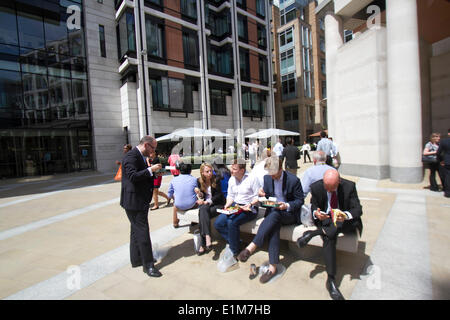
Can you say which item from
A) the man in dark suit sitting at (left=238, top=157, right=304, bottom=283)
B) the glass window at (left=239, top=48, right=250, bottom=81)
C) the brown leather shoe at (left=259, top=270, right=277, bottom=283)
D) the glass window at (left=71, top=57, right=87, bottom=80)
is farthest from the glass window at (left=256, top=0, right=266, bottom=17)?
the brown leather shoe at (left=259, top=270, right=277, bottom=283)

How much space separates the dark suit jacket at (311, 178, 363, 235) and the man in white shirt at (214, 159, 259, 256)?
2.94 feet

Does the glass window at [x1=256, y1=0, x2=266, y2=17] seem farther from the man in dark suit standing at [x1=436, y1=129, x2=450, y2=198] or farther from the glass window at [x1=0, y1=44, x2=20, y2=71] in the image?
the man in dark suit standing at [x1=436, y1=129, x2=450, y2=198]

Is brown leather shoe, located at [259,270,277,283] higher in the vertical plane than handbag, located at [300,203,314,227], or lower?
lower

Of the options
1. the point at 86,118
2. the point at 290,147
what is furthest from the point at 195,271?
the point at 86,118

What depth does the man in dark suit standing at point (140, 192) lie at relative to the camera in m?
3.10

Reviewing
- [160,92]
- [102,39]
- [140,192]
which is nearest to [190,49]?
[160,92]

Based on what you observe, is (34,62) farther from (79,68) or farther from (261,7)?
(261,7)

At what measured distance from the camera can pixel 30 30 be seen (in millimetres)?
15391

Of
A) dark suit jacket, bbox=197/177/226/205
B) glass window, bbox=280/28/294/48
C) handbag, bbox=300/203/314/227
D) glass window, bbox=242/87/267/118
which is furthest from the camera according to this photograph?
glass window, bbox=280/28/294/48

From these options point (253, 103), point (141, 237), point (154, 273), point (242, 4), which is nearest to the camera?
point (154, 273)

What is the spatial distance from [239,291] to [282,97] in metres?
35.7

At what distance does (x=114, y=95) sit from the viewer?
1814 cm

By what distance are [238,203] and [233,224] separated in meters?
0.42

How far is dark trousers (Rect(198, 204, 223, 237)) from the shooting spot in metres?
3.73
